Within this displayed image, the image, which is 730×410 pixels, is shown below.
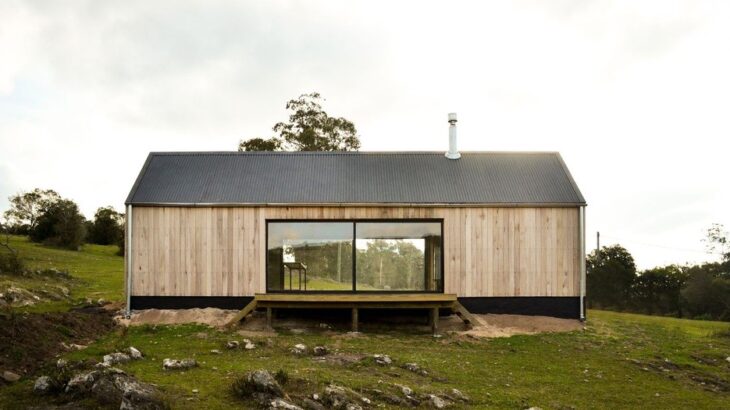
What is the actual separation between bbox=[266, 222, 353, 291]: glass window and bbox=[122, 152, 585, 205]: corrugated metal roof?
83 cm

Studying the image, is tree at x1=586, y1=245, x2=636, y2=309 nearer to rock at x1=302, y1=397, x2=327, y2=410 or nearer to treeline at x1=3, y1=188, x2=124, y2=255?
rock at x1=302, y1=397, x2=327, y2=410

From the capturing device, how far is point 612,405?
8797 mm

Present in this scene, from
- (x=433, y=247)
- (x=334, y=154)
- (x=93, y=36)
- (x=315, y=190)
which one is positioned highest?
(x=93, y=36)

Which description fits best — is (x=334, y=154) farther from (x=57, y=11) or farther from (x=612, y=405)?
(x=612, y=405)

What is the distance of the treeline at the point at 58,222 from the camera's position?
36.4 meters

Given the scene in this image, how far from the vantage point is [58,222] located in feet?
119

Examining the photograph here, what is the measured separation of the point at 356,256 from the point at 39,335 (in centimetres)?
819

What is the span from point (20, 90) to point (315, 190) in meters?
10.2

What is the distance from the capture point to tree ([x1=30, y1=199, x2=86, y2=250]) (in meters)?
36.2

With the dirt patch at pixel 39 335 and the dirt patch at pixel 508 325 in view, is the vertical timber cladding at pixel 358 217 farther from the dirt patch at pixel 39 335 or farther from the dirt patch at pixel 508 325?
the dirt patch at pixel 39 335

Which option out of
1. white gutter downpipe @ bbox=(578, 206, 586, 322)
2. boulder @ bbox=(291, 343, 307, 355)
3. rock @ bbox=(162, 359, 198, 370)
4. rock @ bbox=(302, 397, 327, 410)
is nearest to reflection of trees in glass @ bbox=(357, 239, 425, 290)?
boulder @ bbox=(291, 343, 307, 355)

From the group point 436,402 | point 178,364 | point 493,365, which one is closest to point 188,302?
point 178,364

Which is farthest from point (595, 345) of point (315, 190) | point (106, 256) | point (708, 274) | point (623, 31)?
point (106, 256)

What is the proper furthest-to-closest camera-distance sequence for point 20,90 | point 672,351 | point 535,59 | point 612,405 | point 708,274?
1. point 708,274
2. point 535,59
3. point 20,90
4. point 672,351
5. point 612,405
